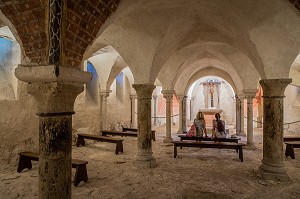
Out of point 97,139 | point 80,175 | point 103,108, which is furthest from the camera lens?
point 103,108

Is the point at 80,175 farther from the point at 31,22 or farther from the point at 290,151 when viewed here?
the point at 290,151

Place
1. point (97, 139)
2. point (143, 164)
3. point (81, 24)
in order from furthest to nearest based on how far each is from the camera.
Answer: point (97, 139)
point (143, 164)
point (81, 24)

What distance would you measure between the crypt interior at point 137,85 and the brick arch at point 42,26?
0.01m

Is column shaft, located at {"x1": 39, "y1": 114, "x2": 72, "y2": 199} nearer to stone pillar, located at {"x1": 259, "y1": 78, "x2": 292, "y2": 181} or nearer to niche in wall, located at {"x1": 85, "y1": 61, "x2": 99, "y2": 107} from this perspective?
stone pillar, located at {"x1": 259, "y1": 78, "x2": 292, "y2": 181}

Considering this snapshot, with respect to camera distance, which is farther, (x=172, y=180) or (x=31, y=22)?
(x=172, y=180)

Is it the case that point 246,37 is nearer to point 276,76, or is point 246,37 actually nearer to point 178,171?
point 276,76

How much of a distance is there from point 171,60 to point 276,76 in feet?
17.9

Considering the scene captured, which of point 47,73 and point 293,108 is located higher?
point 47,73

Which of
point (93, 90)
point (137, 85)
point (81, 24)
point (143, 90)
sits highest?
point (81, 24)

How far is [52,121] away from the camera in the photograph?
2652 mm

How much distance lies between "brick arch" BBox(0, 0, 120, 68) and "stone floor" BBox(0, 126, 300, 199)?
113 inches

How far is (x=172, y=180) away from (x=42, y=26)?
13.7 ft

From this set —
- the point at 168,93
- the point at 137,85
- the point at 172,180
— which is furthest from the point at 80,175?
the point at 168,93

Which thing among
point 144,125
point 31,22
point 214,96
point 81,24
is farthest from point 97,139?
point 214,96
